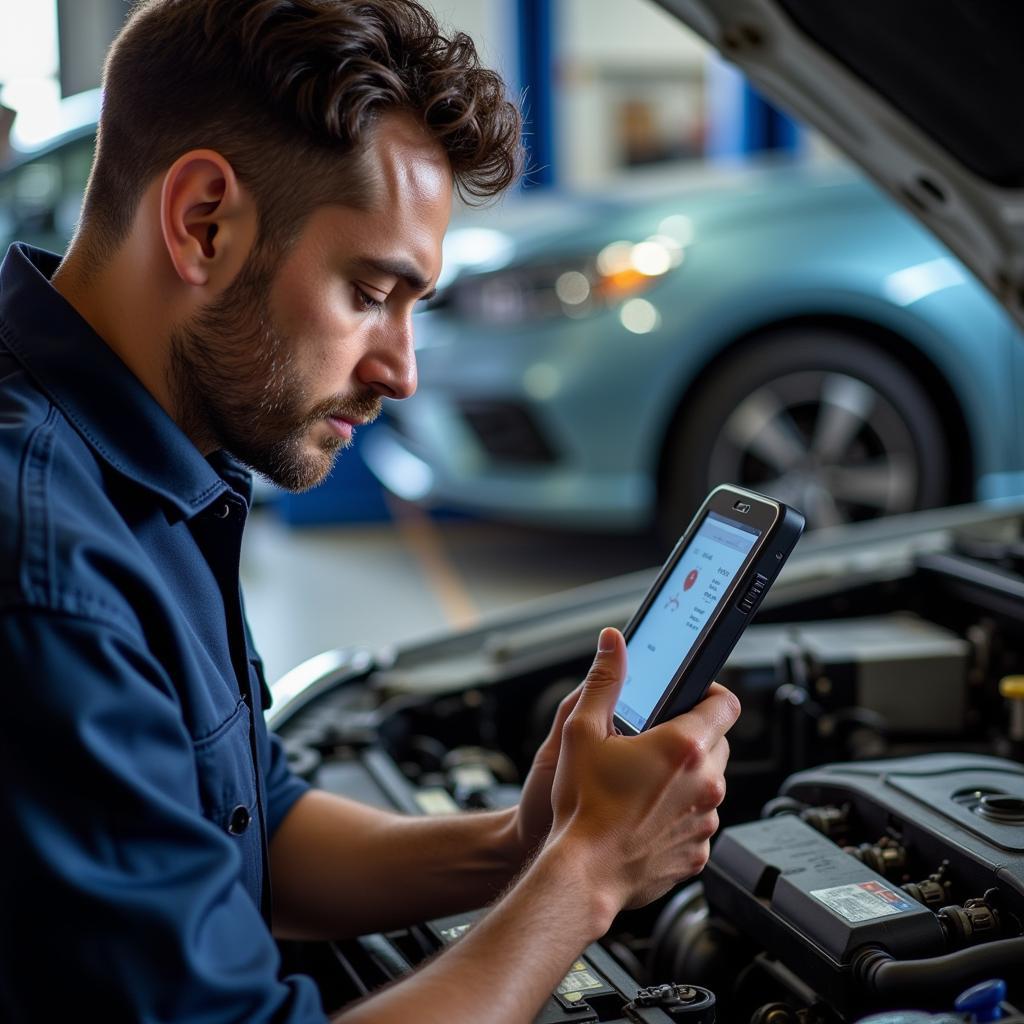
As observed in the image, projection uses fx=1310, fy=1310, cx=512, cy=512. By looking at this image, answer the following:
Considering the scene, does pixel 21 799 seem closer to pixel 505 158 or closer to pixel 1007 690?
pixel 505 158

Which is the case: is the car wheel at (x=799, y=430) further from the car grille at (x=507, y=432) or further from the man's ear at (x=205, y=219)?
the man's ear at (x=205, y=219)

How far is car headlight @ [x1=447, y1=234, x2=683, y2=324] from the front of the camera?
10.6 feet

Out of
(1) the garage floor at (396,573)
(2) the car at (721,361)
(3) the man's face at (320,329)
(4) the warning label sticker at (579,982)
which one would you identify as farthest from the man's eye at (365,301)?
(1) the garage floor at (396,573)

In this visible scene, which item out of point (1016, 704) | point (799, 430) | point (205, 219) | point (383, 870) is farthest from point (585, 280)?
point (205, 219)

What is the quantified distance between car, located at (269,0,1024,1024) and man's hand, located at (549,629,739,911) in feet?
0.39

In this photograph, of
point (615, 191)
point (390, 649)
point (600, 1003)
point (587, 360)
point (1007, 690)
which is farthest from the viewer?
point (615, 191)

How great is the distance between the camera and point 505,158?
1.18m

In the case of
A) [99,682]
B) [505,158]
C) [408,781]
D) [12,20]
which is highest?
[12,20]

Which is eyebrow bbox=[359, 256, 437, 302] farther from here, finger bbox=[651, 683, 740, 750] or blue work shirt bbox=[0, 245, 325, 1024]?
finger bbox=[651, 683, 740, 750]

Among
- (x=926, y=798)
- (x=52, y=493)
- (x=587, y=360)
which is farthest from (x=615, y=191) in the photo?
(x=52, y=493)

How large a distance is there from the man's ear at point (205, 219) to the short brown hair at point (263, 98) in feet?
0.05

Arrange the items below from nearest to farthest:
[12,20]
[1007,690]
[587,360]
A: [1007,690] < [587,360] < [12,20]

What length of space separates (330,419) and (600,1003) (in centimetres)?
50

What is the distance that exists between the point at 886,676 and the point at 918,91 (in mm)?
674
